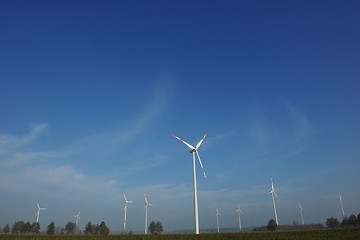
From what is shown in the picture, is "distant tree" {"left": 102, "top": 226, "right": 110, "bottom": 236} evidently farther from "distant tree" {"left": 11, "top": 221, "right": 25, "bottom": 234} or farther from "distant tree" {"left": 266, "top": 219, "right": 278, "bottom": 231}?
"distant tree" {"left": 11, "top": 221, "right": 25, "bottom": 234}

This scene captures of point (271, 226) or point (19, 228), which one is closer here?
point (271, 226)

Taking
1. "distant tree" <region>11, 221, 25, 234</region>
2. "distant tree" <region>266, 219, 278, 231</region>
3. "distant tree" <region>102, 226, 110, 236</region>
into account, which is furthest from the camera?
"distant tree" <region>11, 221, 25, 234</region>

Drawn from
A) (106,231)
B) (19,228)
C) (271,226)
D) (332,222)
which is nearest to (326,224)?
(332,222)

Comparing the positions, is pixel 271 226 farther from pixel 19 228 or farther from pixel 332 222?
pixel 19 228

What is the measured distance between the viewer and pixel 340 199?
130 meters

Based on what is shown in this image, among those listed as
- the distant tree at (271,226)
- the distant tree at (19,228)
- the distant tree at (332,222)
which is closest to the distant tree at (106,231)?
the distant tree at (271,226)

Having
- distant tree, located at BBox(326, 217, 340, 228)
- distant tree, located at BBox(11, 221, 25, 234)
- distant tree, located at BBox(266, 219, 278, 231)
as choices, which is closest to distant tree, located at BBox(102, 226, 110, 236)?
distant tree, located at BBox(266, 219, 278, 231)

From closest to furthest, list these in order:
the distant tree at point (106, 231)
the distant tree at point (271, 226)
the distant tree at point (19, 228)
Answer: the distant tree at point (271, 226), the distant tree at point (106, 231), the distant tree at point (19, 228)

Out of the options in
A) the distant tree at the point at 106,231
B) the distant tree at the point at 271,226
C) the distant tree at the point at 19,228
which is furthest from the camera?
the distant tree at the point at 19,228

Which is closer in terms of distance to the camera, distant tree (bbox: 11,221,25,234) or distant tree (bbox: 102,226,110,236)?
distant tree (bbox: 102,226,110,236)

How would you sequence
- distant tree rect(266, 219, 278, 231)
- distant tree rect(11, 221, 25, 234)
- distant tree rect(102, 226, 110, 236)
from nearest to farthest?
distant tree rect(266, 219, 278, 231) < distant tree rect(102, 226, 110, 236) < distant tree rect(11, 221, 25, 234)

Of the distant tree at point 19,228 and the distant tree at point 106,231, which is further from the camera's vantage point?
the distant tree at point 19,228

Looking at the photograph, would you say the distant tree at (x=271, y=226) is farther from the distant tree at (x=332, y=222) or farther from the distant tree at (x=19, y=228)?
the distant tree at (x=19, y=228)

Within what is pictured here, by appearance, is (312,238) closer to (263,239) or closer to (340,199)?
(263,239)
